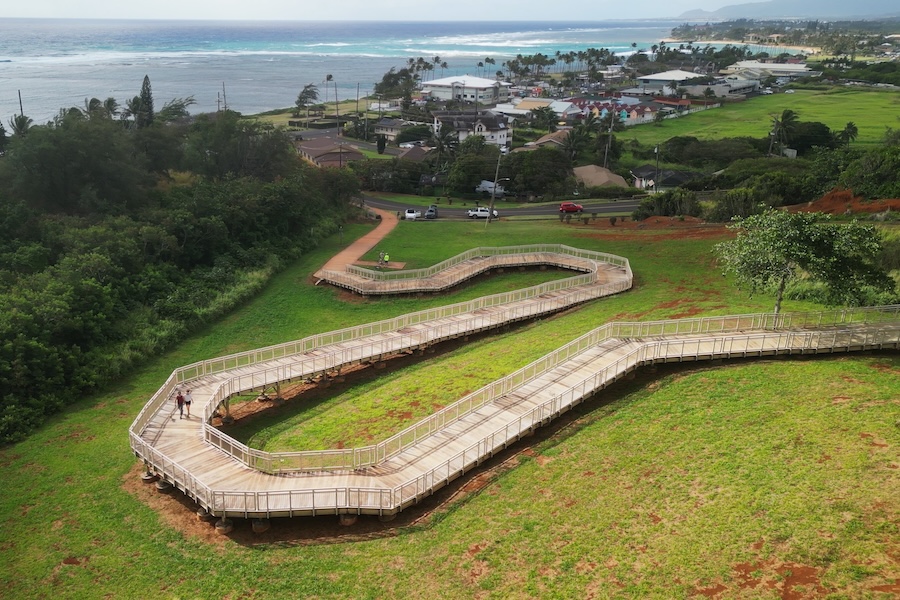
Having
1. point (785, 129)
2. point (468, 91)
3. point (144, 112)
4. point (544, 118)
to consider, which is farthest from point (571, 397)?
point (468, 91)

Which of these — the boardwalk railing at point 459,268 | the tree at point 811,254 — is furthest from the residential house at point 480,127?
the tree at point 811,254

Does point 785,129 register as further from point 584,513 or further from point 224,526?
point 224,526

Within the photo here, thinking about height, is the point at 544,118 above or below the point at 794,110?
below

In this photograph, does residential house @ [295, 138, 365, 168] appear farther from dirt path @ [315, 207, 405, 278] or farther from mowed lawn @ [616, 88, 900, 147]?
mowed lawn @ [616, 88, 900, 147]

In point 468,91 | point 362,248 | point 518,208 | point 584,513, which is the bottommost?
point 362,248

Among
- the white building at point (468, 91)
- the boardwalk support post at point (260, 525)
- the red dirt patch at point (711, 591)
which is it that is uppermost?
the white building at point (468, 91)

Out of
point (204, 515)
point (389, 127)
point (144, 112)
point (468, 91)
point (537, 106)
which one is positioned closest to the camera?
point (204, 515)

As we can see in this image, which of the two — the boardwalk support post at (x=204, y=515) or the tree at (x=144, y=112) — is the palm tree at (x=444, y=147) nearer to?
the tree at (x=144, y=112)
